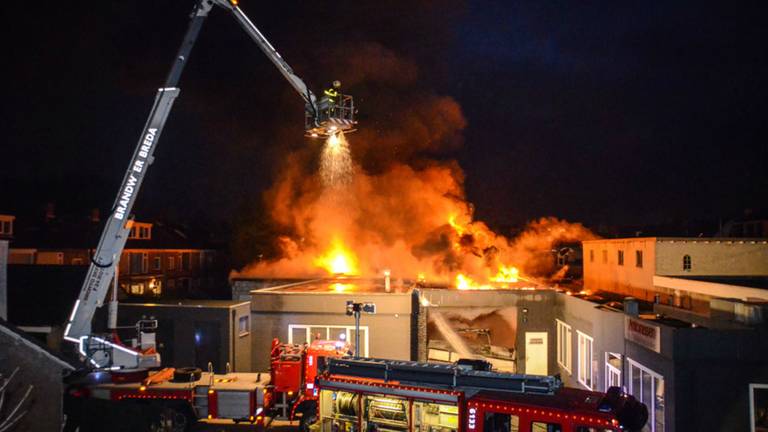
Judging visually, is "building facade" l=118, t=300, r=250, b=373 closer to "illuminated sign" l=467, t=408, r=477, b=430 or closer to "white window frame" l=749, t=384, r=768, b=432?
"illuminated sign" l=467, t=408, r=477, b=430

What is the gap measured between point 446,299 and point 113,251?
11.8m

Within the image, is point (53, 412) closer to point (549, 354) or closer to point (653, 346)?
point (653, 346)

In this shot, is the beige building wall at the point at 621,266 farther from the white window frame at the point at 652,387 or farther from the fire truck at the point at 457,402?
the fire truck at the point at 457,402

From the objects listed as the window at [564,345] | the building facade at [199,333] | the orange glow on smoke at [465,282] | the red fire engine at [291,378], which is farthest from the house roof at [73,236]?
the window at [564,345]

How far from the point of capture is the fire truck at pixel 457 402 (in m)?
9.15

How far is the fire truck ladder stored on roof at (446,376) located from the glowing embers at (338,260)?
2696cm

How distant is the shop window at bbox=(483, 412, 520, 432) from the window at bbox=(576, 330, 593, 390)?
29.0ft

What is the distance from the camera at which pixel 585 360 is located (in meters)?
18.2

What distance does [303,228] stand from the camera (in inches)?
1681

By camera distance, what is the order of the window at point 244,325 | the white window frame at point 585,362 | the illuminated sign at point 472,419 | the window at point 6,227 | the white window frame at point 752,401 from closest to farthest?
the illuminated sign at point 472,419 → the white window frame at point 752,401 → the white window frame at point 585,362 → the window at point 244,325 → the window at point 6,227

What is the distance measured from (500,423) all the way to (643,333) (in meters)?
5.77

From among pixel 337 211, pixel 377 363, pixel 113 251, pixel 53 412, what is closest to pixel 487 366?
pixel 377 363

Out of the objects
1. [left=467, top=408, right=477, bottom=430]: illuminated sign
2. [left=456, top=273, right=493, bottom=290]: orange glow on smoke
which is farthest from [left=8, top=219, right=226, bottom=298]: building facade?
[left=467, top=408, right=477, bottom=430]: illuminated sign

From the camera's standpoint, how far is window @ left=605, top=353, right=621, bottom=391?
1535cm
